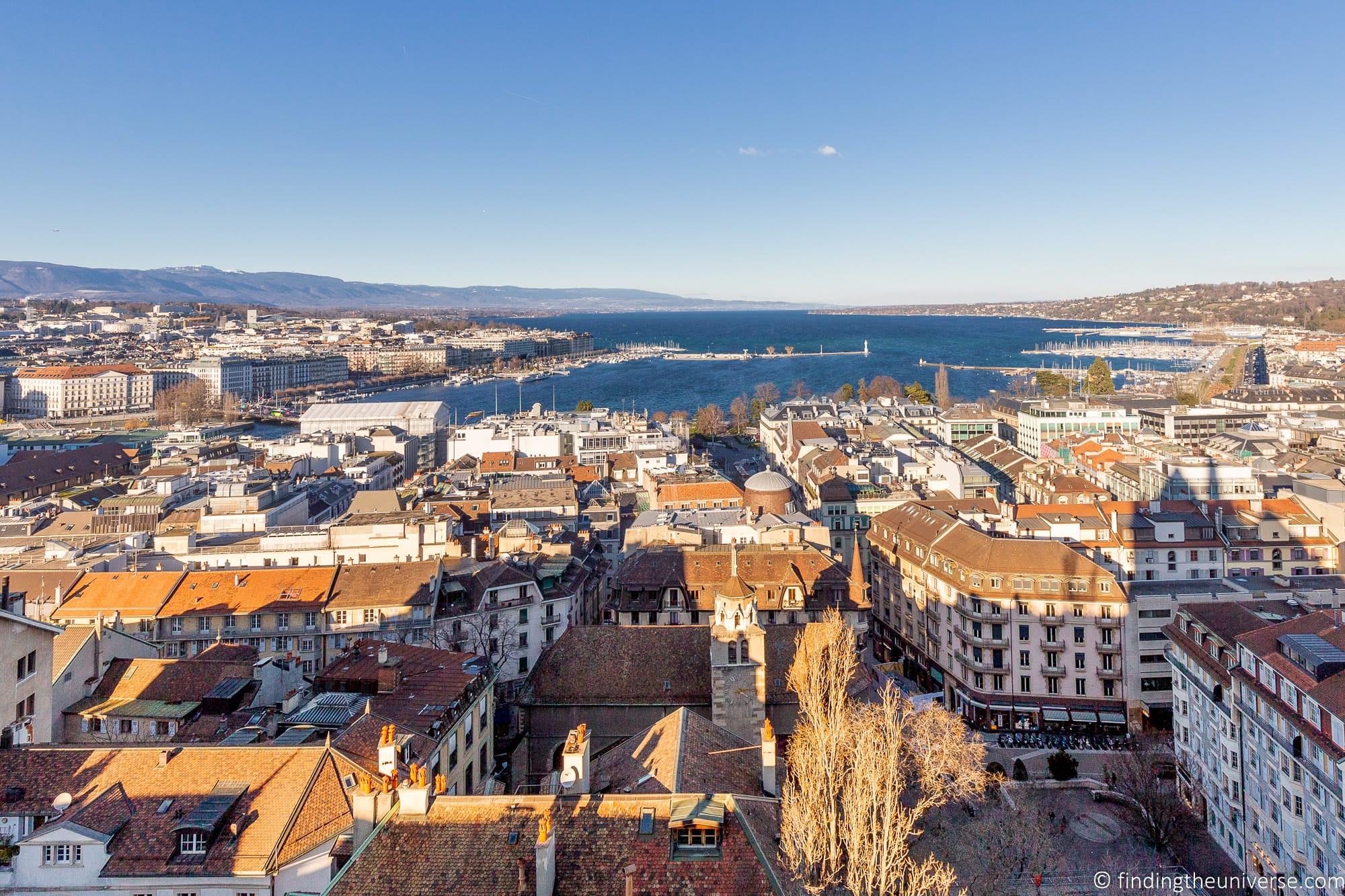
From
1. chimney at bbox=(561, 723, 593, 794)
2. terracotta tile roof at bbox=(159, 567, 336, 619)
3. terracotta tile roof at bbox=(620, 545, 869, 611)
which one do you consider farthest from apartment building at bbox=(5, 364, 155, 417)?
chimney at bbox=(561, 723, 593, 794)

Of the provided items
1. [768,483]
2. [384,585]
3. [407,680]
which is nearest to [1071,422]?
[768,483]

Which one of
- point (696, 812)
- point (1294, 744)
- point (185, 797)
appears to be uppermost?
point (696, 812)

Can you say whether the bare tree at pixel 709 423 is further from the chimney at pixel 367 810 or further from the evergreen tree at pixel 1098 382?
the chimney at pixel 367 810

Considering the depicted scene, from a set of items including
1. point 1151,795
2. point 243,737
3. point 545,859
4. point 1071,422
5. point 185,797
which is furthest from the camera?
point 1071,422

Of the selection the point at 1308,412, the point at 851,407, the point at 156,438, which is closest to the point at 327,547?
the point at 851,407

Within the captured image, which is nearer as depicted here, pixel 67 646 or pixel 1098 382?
pixel 67 646

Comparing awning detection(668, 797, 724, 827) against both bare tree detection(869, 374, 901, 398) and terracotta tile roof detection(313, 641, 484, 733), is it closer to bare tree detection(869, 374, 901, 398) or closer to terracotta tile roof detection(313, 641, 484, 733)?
terracotta tile roof detection(313, 641, 484, 733)

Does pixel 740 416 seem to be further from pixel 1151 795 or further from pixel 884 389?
pixel 1151 795

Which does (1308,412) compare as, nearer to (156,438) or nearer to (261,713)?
(261,713)
